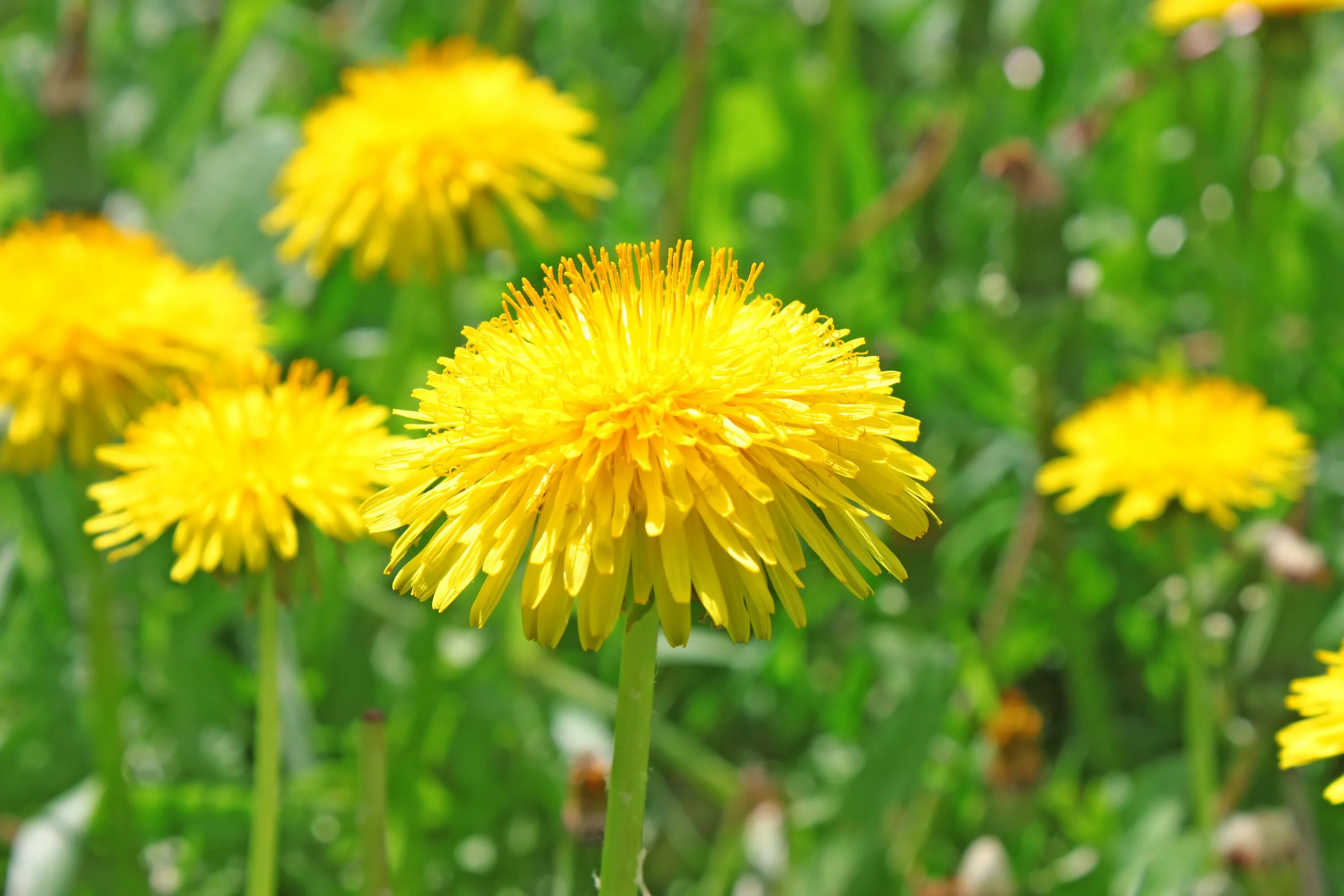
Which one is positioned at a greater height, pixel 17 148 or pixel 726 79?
pixel 726 79

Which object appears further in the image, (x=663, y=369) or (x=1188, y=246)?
(x=1188, y=246)

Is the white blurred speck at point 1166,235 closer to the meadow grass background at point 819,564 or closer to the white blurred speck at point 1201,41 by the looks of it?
the meadow grass background at point 819,564

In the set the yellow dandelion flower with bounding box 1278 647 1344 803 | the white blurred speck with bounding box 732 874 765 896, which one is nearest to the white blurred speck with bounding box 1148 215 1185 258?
the white blurred speck with bounding box 732 874 765 896

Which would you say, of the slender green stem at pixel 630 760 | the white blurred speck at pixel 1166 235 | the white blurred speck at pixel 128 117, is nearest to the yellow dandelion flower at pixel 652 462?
the slender green stem at pixel 630 760

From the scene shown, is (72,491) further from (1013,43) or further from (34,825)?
(1013,43)

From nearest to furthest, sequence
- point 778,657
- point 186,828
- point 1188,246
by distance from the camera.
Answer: point 186,828 → point 778,657 → point 1188,246

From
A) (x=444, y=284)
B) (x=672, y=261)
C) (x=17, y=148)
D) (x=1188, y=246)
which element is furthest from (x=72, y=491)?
(x=1188, y=246)

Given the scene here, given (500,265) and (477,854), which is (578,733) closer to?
(477,854)
